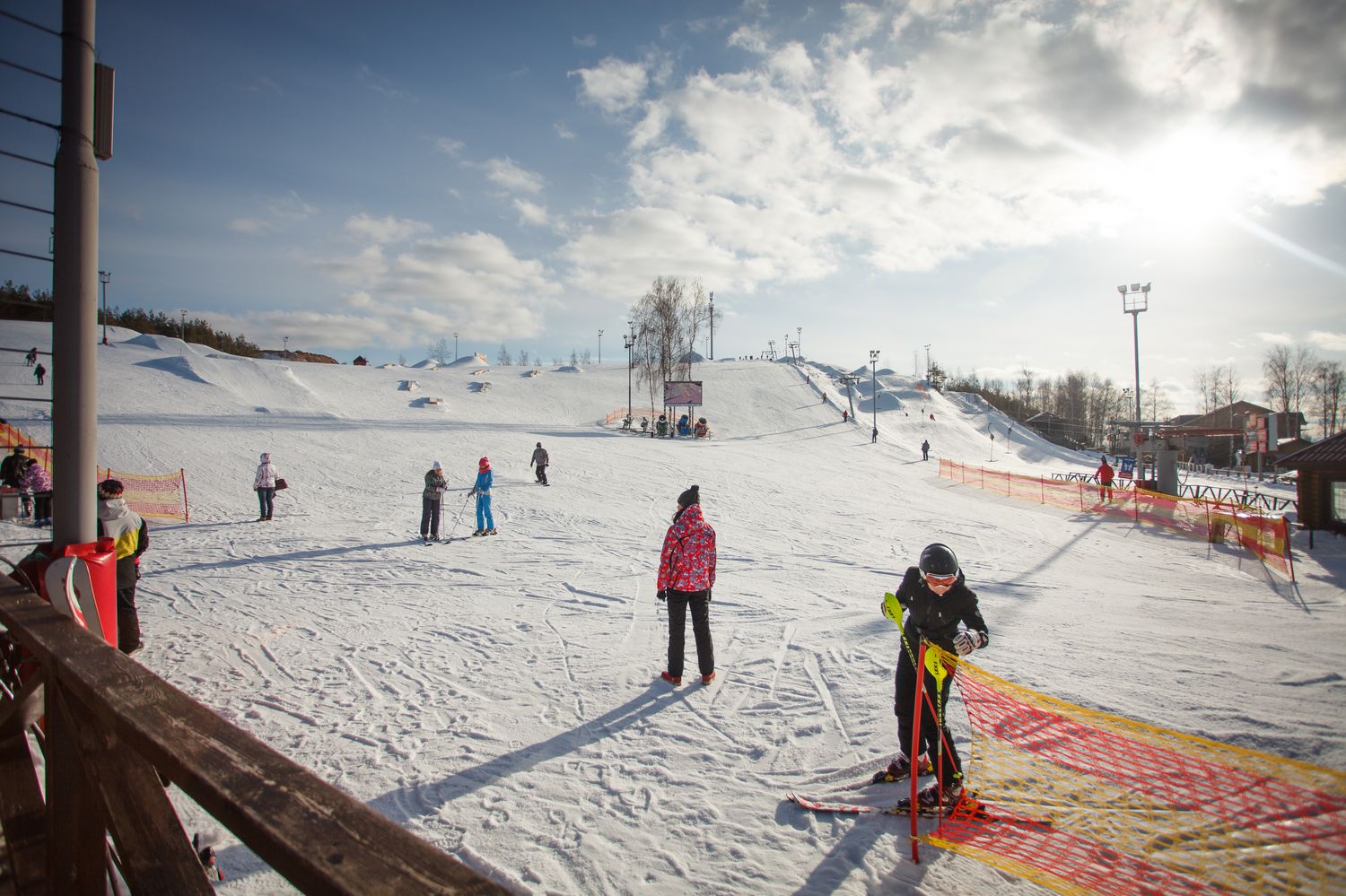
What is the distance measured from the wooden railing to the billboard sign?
38.3m

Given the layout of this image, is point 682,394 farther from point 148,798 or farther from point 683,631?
point 148,798

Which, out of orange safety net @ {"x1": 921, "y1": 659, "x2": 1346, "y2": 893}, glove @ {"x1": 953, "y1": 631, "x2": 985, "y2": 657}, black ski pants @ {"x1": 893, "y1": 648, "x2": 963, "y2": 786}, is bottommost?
orange safety net @ {"x1": 921, "y1": 659, "x2": 1346, "y2": 893}

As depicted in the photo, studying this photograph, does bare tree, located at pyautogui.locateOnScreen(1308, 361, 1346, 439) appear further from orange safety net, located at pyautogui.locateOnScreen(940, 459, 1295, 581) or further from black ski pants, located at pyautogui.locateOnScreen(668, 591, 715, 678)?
black ski pants, located at pyautogui.locateOnScreen(668, 591, 715, 678)

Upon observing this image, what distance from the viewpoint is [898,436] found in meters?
45.8

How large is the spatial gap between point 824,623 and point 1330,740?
4.24 metres

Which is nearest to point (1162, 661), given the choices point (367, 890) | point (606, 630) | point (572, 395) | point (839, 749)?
point (839, 749)

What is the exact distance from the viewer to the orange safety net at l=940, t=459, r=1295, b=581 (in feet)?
40.9

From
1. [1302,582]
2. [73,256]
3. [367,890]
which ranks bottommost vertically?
[1302,582]

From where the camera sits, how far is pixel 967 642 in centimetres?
365

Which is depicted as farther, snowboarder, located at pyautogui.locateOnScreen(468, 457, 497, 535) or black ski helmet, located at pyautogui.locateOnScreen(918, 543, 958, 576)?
snowboarder, located at pyautogui.locateOnScreen(468, 457, 497, 535)

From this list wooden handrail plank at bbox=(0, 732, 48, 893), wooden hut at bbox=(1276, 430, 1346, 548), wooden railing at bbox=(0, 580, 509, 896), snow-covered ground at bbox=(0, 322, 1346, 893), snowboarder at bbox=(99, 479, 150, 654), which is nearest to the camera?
wooden railing at bbox=(0, 580, 509, 896)

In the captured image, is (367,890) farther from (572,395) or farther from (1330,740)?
(572,395)

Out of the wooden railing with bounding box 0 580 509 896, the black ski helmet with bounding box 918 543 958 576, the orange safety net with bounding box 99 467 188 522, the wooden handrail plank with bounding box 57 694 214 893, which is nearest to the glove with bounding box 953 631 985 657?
the black ski helmet with bounding box 918 543 958 576

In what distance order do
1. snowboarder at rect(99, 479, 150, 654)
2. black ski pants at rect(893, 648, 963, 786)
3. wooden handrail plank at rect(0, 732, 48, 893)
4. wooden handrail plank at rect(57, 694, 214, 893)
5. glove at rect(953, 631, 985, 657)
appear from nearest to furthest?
wooden handrail plank at rect(57, 694, 214, 893), wooden handrail plank at rect(0, 732, 48, 893), glove at rect(953, 631, 985, 657), black ski pants at rect(893, 648, 963, 786), snowboarder at rect(99, 479, 150, 654)
